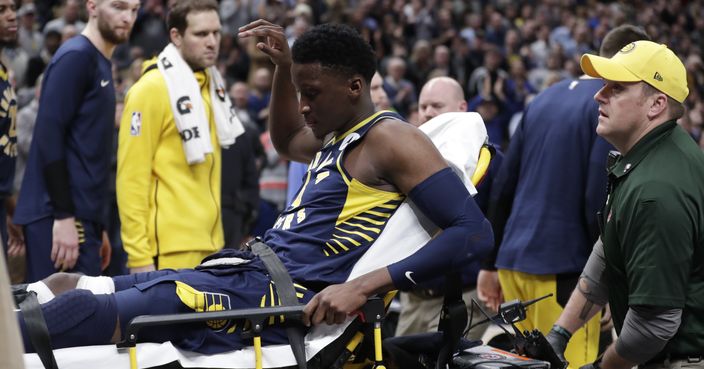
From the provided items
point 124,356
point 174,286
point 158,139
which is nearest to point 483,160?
point 174,286

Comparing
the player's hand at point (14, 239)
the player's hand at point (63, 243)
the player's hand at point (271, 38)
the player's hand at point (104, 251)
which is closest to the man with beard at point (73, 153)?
the player's hand at point (63, 243)

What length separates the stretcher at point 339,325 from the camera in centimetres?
331

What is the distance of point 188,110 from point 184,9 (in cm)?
61

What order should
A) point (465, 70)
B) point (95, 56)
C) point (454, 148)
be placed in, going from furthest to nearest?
point (465, 70) < point (95, 56) < point (454, 148)

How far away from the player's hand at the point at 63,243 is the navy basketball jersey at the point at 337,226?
6.17 feet

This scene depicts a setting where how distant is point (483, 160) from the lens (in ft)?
13.2

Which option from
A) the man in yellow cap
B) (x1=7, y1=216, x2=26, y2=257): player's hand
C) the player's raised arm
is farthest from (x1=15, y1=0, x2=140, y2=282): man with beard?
the man in yellow cap

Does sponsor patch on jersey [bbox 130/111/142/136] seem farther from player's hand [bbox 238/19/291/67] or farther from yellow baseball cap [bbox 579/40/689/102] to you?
yellow baseball cap [bbox 579/40/689/102]


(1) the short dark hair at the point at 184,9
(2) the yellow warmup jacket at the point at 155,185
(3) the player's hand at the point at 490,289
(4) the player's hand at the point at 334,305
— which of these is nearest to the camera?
(4) the player's hand at the point at 334,305

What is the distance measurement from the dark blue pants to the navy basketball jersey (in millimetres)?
1989

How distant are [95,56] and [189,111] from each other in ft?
1.93

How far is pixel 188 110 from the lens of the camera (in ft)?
18.1

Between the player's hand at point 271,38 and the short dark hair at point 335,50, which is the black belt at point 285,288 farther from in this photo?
the player's hand at point 271,38

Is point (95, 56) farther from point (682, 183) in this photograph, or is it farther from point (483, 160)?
point (682, 183)
